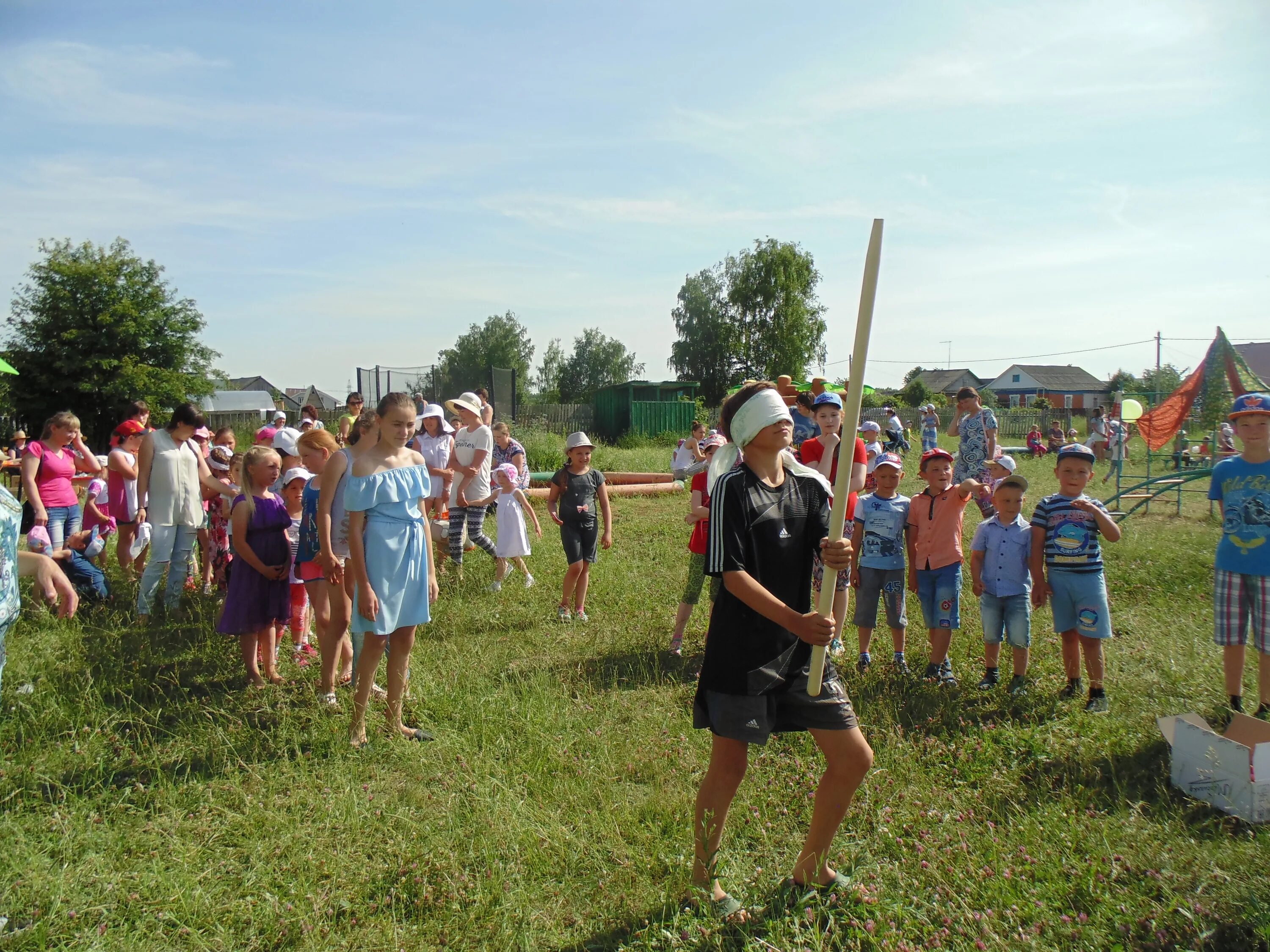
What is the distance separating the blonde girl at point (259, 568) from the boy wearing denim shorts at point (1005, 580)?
4.72 meters

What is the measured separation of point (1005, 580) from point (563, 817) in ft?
11.0

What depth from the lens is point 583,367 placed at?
270ft

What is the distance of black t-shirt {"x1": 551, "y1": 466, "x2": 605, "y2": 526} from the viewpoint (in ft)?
23.4

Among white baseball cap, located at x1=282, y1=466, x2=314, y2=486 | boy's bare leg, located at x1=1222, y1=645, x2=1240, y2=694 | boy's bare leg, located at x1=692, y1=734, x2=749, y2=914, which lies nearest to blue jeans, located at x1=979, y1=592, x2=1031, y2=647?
boy's bare leg, located at x1=1222, y1=645, x2=1240, y2=694

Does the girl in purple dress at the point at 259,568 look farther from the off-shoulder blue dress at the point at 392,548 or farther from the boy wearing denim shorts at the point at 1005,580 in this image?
the boy wearing denim shorts at the point at 1005,580

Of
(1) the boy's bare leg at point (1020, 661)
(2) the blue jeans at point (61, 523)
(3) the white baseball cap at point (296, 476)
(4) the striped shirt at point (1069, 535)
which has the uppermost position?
(3) the white baseball cap at point (296, 476)

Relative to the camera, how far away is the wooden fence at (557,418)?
2702 centimetres

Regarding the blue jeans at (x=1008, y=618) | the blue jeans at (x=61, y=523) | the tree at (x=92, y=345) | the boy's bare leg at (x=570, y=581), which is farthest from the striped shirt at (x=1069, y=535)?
the tree at (x=92, y=345)

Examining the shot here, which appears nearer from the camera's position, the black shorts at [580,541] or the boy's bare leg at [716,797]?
the boy's bare leg at [716,797]

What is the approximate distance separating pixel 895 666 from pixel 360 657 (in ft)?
11.8

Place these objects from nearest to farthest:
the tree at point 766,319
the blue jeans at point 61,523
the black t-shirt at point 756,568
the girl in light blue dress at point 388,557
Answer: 1. the black t-shirt at point 756,568
2. the girl in light blue dress at point 388,557
3. the blue jeans at point 61,523
4. the tree at point 766,319

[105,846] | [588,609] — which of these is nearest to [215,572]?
[588,609]

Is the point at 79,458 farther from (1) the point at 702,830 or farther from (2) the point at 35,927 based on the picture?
(1) the point at 702,830

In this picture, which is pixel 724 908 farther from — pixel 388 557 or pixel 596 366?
pixel 596 366
